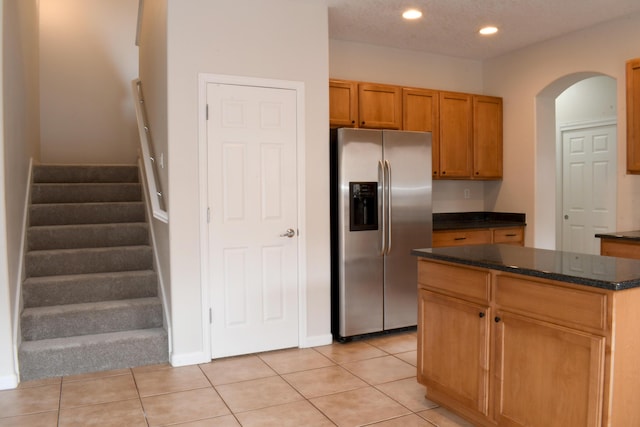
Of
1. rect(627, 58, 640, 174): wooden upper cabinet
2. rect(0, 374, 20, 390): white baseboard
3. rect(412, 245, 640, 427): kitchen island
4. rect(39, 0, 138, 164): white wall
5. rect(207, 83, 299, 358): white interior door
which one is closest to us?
rect(412, 245, 640, 427): kitchen island

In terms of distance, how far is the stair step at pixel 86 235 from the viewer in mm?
4227

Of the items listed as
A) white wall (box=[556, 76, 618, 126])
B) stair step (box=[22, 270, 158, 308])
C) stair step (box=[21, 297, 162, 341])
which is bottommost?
stair step (box=[21, 297, 162, 341])

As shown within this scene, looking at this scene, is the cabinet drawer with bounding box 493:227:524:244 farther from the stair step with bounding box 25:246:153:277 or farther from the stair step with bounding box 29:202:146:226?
the stair step with bounding box 29:202:146:226

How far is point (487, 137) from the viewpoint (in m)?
5.42

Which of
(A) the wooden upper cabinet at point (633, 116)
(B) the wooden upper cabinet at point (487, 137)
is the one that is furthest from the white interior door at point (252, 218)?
(A) the wooden upper cabinet at point (633, 116)

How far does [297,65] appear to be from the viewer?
3908mm

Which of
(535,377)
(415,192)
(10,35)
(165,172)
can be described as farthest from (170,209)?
(535,377)

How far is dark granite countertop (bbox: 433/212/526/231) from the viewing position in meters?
4.95

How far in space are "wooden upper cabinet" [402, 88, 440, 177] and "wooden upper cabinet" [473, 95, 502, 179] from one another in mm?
519

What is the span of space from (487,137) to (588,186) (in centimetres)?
180

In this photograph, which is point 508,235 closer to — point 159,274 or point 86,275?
point 159,274

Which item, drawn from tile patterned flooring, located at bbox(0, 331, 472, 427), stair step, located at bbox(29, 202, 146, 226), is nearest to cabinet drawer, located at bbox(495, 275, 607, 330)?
tile patterned flooring, located at bbox(0, 331, 472, 427)

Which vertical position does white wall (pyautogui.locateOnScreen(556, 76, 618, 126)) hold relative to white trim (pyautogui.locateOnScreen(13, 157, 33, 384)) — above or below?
above

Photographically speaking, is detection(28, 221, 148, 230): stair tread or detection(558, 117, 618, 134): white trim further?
detection(558, 117, 618, 134): white trim
